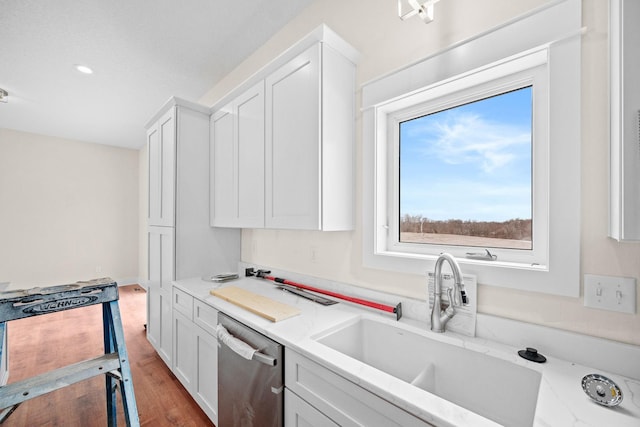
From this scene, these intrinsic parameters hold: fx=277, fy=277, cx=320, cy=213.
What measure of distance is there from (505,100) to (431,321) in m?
1.05

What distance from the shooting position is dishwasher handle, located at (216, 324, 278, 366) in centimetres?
120

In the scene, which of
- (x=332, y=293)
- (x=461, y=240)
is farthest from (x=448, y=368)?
(x=332, y=293)

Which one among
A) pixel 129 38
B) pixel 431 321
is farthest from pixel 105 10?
pixel 431 321

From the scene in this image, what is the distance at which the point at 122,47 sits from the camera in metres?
2.30

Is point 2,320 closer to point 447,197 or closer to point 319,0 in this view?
point 447,197

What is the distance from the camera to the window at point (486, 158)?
996 millimetres

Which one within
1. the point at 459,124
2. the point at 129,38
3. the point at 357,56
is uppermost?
the point at 129,38

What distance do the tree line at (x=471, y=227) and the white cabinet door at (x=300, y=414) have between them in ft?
3.24

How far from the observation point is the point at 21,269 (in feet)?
14.4

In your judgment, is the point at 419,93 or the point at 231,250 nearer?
the point at 419,93

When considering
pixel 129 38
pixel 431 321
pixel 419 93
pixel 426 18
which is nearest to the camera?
pixel 426 18

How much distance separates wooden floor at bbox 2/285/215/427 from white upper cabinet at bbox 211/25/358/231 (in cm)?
141

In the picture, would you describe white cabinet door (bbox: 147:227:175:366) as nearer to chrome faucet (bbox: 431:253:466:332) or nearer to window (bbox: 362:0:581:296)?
window (bbox: 362:0:581:296)

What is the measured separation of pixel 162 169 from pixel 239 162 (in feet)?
2.98
